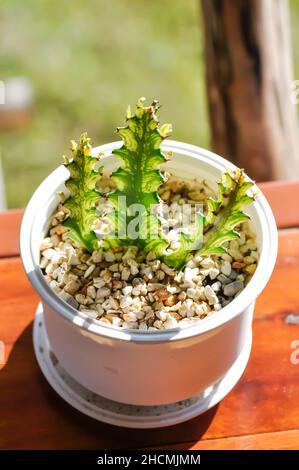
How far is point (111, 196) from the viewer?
0.80 meters

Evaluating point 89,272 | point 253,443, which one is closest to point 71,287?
point 89,272

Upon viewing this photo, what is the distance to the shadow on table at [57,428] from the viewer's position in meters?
0.91


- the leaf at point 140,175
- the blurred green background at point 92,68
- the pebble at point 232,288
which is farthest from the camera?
the blurred green background at point 92,68

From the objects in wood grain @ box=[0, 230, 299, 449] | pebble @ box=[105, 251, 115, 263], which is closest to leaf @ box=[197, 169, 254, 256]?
pebble @ box=[105, 251, 115, 263]

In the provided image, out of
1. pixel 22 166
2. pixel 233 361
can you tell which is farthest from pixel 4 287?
pixel 22 166

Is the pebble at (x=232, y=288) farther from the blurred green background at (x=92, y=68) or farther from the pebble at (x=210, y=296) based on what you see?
the blurred green background at (x=92, y=68)

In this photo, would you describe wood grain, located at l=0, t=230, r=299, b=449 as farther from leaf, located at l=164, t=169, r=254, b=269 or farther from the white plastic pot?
leaf, located at l=164, t=169, r=254, b=269

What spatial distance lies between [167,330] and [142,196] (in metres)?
0.14

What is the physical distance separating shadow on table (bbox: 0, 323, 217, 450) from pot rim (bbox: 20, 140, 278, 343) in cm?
19

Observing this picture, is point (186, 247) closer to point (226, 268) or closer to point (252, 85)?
point (226, 268)

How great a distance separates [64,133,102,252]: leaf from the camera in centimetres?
76

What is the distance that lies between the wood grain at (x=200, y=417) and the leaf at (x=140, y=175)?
0.22 m

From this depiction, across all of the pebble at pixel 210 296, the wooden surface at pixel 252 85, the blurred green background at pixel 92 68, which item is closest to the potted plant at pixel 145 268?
the pebble at pixel 210 296

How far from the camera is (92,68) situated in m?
2.08
